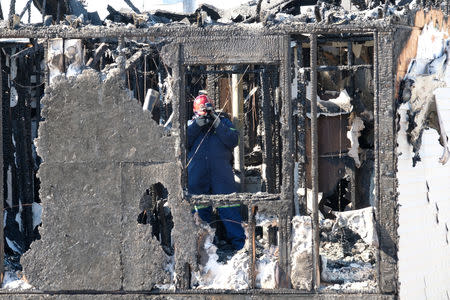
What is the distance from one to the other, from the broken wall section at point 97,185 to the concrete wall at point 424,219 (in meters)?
1.73

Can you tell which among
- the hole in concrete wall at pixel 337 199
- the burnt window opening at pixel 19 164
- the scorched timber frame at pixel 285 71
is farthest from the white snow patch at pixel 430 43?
the burnt window opening at pixel 19 164

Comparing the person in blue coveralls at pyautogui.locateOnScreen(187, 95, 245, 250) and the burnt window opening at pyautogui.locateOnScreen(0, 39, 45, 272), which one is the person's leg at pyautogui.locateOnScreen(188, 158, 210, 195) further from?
the burnt window opening at pyautogui.locateOnScreen(0, 39, 45, 272)

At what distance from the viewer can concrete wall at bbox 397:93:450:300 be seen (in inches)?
209

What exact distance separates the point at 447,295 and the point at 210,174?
102 inches

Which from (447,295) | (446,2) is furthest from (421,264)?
(446,2)

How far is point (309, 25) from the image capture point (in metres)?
5.07

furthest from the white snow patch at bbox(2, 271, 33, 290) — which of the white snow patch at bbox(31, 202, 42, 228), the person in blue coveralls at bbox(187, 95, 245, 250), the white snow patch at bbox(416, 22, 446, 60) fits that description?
the white snow patch at bbox(416, 22, 446, 60)

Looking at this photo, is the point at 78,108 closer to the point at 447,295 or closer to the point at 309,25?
the point at 309,25

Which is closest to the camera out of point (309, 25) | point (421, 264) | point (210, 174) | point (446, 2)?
point (309, 25)

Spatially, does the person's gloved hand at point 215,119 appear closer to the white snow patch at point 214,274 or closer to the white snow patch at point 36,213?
the white snow patch at point 214,274

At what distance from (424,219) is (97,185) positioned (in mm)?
2710

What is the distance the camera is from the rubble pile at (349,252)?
525cm

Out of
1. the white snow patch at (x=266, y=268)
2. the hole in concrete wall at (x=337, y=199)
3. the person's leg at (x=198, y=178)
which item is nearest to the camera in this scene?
the white snow patch at (x=266, y=268)

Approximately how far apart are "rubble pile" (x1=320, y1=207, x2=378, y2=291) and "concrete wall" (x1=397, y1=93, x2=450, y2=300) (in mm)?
274
